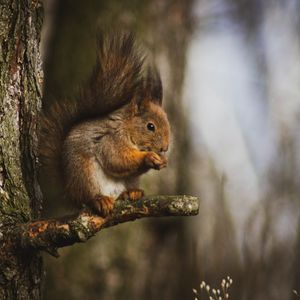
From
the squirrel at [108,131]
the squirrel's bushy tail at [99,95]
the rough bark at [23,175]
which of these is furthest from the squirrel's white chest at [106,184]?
the rough bark at [23,175]

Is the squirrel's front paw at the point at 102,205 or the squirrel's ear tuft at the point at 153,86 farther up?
the squirrel's ear tuft at the point at 153,86

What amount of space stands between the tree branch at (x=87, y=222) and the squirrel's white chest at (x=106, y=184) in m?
0.41

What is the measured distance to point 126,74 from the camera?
1773mm

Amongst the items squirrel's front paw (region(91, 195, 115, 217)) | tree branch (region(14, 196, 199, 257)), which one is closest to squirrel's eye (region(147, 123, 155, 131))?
squirrel's front paw (region(91, 195, 115, 217))

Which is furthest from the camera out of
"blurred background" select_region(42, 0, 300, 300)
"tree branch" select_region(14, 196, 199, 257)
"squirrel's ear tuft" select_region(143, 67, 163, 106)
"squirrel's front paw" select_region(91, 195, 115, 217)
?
"blurred background" select_region(42, 0, 300, 300)

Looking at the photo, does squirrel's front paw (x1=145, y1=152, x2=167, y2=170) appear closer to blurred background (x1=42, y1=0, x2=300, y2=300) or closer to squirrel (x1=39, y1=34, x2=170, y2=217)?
squirrel (x1=39, y1=34, x2=170, y2=217)

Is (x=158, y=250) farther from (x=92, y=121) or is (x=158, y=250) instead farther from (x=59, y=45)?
(x=92, y=121)

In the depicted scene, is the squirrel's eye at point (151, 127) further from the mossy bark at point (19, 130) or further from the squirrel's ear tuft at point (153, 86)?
the mossy bark at point (19, 130)

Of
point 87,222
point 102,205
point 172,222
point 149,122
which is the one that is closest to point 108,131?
point 149,122

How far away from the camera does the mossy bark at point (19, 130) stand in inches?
58.9

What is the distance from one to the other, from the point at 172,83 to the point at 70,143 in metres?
1.75

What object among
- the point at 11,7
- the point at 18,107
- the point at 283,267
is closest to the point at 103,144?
the point at 18,107

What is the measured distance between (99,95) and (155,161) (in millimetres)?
259

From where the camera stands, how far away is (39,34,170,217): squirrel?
1.76m
